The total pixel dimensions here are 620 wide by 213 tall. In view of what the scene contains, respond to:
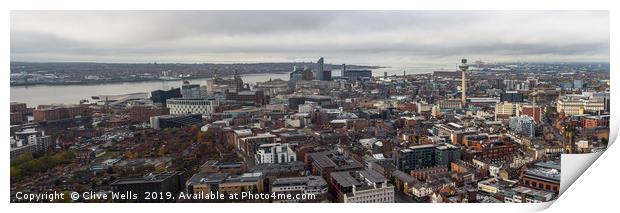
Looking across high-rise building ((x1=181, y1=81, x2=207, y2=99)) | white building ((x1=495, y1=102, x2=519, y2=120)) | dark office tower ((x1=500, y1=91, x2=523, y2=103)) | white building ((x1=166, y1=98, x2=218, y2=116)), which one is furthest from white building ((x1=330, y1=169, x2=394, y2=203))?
dark office tower ((x1=500, y1=91, x2=523, y2=103))

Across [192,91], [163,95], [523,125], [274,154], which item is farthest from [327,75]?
[523,125]

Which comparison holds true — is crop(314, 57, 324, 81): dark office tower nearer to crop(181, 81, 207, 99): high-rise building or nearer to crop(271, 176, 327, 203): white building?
crop(181, 81, 207, 99): high-rise building

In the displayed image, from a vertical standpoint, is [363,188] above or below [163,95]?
below

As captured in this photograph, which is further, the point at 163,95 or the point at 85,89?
the point at 163,95

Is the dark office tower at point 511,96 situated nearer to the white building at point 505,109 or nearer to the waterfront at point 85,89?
the white building at point 505,109

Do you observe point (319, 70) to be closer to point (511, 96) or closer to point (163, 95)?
point (163, 95)

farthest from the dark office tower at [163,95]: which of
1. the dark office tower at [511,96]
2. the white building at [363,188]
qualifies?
the dark office tower at [511,96]

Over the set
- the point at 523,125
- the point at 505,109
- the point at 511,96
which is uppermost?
the point at 511,96
